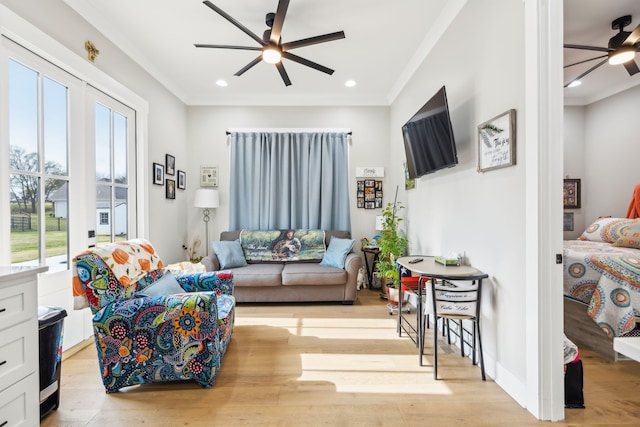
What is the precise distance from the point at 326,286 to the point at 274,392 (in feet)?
5.52

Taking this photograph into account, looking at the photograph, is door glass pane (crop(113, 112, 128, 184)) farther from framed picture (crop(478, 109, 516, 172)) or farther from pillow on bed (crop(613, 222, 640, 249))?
pillow on bed (crop(613, 222, 640, 249))

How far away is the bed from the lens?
204cm

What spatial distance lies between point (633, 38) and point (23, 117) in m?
4.59

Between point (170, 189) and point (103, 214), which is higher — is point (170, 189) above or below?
above

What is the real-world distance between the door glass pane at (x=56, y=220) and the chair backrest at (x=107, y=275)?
2.19 feet

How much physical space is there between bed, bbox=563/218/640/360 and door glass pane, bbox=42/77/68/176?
4.27 m

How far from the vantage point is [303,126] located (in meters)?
4.31

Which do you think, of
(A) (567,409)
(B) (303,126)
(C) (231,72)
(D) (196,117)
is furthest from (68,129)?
(A) (567,409)

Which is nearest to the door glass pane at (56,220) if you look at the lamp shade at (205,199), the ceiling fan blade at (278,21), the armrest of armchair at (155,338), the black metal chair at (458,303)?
the armrest of armchair at (155,338)

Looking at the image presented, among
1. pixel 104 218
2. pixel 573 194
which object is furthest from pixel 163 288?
pixel 573 194

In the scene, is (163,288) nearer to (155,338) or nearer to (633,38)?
(155,338)

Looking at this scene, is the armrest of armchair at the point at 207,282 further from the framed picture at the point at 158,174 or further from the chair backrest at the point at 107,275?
the framed picture at the point at 158,174

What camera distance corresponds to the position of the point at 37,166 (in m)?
2.07

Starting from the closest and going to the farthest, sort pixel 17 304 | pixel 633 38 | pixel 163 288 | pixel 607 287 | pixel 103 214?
pixel 17 304 → pixel 163 288 → pixel 607 287 → pixel 633 38 → pixel 103 214
